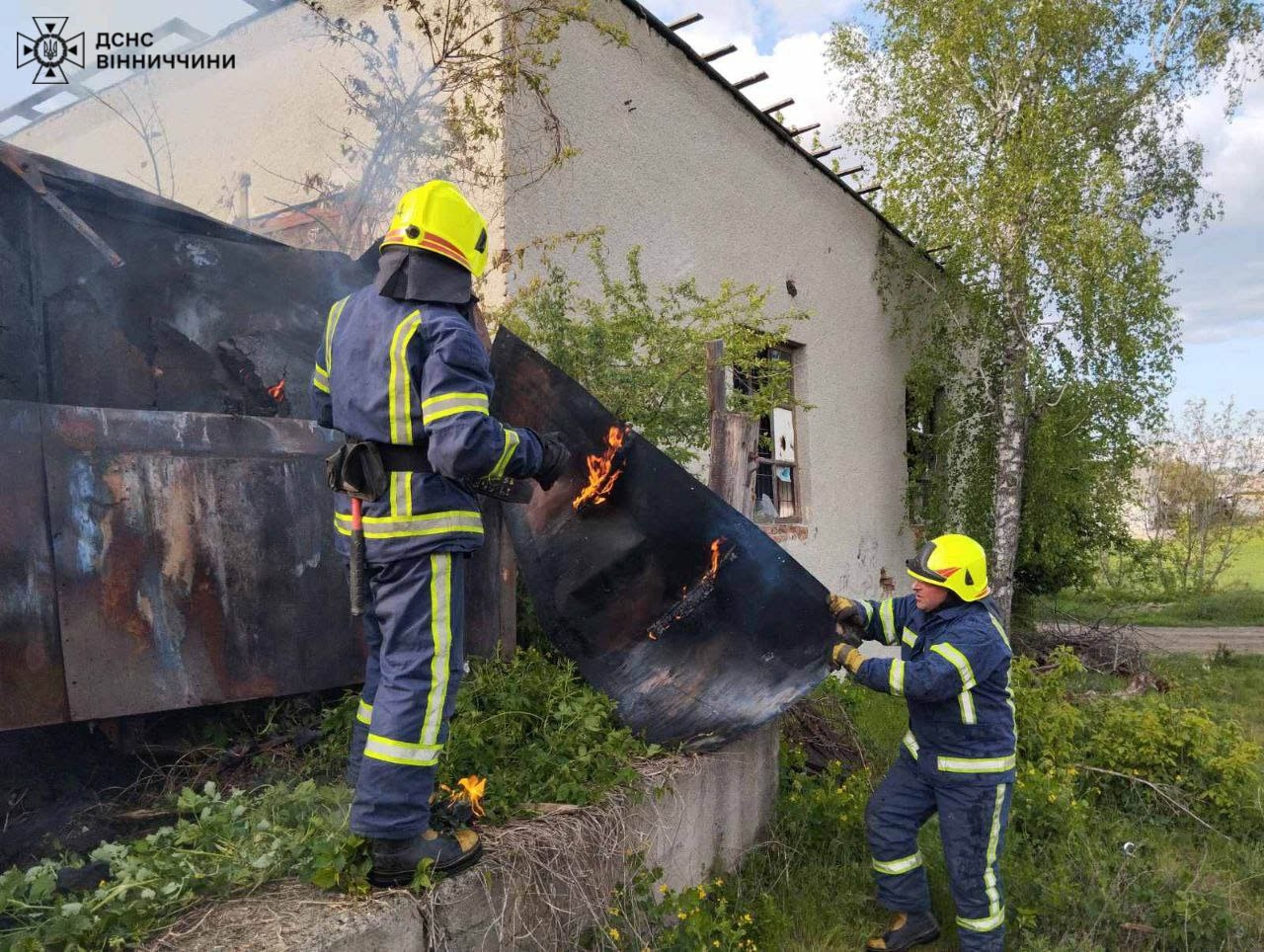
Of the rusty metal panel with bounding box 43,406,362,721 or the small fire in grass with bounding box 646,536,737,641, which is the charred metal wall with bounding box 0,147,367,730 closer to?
the rusty metal panel with bounding box 43,406,362,721

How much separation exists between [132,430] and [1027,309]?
371 inches

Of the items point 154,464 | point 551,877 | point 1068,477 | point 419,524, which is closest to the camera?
point 419,524

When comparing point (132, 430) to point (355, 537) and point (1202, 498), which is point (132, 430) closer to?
point (355, 537)

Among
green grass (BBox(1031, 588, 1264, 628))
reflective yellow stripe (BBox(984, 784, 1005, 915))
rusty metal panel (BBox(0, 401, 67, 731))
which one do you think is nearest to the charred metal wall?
rusty metal panel (BBox(0, 401, 67, 731))

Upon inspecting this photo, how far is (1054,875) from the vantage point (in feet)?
12.4

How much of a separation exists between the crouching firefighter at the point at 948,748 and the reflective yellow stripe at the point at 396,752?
1.73 metres

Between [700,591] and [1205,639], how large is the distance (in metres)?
12.8

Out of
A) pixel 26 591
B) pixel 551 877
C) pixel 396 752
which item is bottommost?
pixel 551 877

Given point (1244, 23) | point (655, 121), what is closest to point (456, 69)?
point (655, 121)

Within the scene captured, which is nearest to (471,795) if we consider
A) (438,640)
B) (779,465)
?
(438,640)

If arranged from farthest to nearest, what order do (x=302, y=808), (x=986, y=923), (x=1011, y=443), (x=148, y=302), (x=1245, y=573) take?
(x=1245, y=573) → (x=1011, y=443) → (x=148, y=302) → (x=986, y=923) → (x=302, y=808)

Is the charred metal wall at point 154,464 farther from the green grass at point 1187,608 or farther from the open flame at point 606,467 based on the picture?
the green grass at point 1187,608

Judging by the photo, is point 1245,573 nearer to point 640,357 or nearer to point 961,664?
point 640,357

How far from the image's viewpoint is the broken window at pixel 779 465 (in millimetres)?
8398
